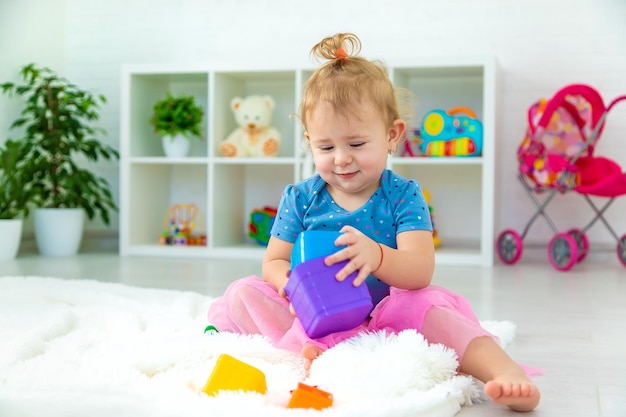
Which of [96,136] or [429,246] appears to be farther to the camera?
[96,136]

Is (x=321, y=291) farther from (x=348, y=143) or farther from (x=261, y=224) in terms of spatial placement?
(x=261, y=224)

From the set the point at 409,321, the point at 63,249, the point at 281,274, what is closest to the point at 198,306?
the point at 281,274

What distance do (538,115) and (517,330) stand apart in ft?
5.63

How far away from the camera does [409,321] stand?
135cm

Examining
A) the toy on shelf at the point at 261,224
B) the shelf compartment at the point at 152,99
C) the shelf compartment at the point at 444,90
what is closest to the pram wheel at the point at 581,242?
the shelf compartment at the point at 444,90

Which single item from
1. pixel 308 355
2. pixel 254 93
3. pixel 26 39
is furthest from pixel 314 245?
pixel 26 39

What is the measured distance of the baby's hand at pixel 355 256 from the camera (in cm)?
120

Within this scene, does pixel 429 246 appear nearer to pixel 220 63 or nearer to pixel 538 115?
pixel 538 115

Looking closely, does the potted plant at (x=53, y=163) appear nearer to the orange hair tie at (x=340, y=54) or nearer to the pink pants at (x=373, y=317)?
the pink pants at (x=373, y=317)

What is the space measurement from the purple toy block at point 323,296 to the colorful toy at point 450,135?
2.32m

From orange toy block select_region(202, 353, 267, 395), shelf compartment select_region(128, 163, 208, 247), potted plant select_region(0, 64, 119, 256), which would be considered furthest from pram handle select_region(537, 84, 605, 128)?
orange toy block select_region(202, 353, 267, 395)

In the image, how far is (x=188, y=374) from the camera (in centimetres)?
124

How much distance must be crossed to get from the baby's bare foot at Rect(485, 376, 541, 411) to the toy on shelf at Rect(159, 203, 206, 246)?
286 centimetres

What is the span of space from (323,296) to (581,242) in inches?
106
